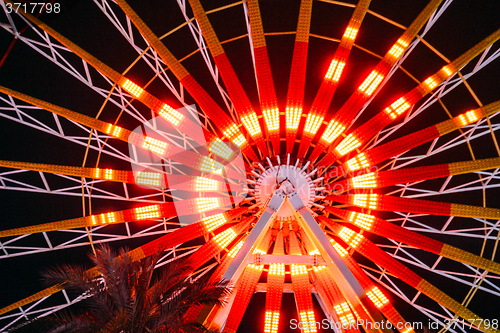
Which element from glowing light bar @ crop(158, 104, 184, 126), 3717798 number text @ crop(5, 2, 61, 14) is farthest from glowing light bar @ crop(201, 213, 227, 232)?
3717798 number text @ crop(5, 2, 61, 14)

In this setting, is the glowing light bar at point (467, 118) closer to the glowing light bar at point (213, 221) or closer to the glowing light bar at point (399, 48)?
the glowing light bar at point (399, 48)

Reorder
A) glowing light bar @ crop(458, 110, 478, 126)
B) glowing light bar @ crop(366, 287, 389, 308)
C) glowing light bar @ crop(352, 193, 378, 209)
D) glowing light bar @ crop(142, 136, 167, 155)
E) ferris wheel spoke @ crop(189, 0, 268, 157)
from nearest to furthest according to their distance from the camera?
glowing light bar @ crop(458, 110, 478, 126)
ferris wheel spoke @ crop(189, 0, 268, 157)
glowing light bar @ crop(366, 287, 389, 308)
glowing light bar @ crop(352, 193, 378, 209)
glowing light bar @ crop(142, 136, 167, 155)

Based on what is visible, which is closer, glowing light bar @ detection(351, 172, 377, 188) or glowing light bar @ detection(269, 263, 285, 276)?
glowing light bar @ detection(351, 172, 377, 188)

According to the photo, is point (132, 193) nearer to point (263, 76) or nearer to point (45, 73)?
point (45, 73)

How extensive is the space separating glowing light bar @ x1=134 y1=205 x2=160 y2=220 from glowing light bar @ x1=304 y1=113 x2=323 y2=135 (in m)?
8.23

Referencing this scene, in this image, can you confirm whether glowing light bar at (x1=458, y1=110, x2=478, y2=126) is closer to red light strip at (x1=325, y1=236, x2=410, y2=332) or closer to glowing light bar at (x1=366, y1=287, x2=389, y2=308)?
red light strip at (x1=325, y1=236, x2=410, y2=332)

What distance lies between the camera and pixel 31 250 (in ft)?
71.9

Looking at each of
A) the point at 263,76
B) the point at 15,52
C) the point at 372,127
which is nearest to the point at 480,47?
the point at 372,127

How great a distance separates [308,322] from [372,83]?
11.8m

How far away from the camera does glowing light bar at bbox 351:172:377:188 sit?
16.5 m

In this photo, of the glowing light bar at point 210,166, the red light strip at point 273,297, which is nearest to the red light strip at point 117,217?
the glowing light bar at point 210,166

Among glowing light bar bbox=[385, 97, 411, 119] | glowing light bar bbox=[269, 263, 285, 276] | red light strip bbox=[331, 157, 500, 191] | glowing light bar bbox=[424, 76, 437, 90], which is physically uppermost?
glowing light bar bbox=[424, 76, 437, 90]

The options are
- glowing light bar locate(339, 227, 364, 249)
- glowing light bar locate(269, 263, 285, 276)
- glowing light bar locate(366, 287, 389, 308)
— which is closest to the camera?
glowing light bar locate(366, 287, 389, 308)

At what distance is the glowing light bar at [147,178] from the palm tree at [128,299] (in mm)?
4915
